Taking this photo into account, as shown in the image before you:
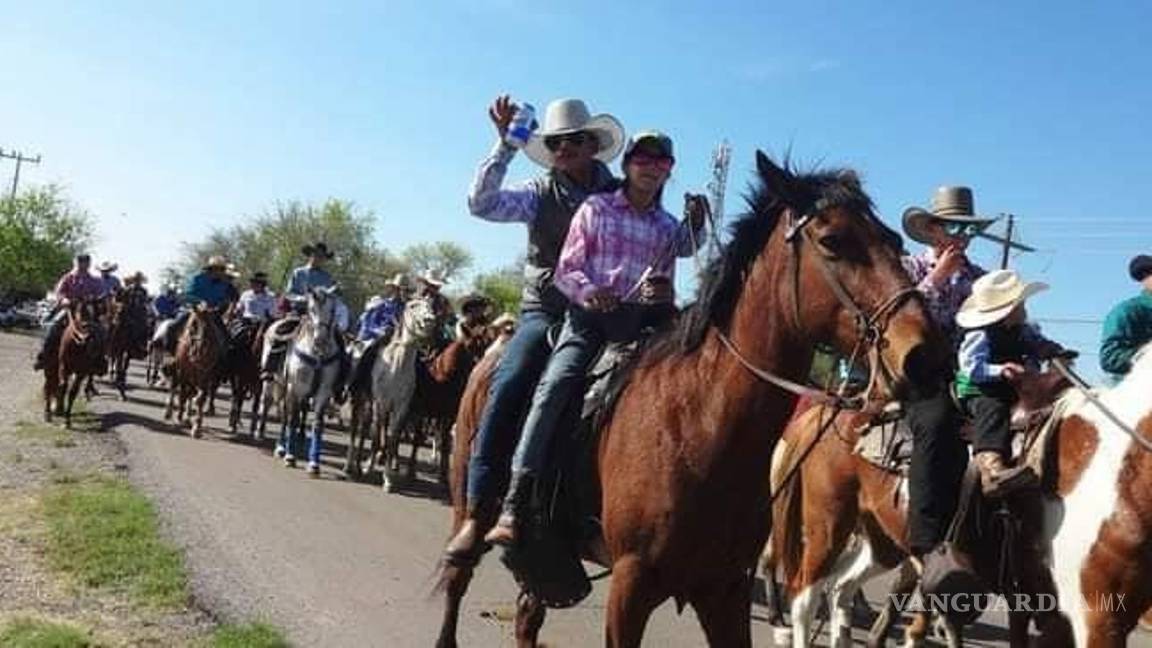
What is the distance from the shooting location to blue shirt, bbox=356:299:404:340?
50.6ft

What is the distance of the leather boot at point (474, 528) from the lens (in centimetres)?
503

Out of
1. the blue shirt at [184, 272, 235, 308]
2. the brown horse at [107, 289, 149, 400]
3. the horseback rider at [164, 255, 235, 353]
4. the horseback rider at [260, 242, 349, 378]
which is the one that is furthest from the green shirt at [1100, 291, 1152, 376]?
the brown horse at [107, 289, 149, 400]

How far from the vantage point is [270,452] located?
15070 millimetres

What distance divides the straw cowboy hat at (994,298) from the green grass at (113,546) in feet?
17.1

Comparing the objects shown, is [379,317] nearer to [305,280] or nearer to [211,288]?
[305,280]

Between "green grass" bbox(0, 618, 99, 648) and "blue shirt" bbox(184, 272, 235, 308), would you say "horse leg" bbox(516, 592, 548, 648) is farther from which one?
"blue shirt" bbox(184, 272, 235, 308)

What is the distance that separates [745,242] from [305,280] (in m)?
12.7

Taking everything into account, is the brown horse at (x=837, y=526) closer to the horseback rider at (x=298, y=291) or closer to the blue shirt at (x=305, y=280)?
the horseback rider at (x=298, y=291)

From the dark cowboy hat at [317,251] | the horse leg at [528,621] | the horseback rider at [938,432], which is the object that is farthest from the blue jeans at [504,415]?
the dark cowboy hat at [317,251]

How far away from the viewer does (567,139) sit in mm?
5281

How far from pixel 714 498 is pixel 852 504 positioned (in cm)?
334

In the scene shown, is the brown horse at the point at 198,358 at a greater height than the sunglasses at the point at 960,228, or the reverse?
the sunglasses at the point at 960,228

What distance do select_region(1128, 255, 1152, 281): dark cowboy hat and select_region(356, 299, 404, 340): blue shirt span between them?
1051 cm

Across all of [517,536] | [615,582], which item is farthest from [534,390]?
[615,582]
